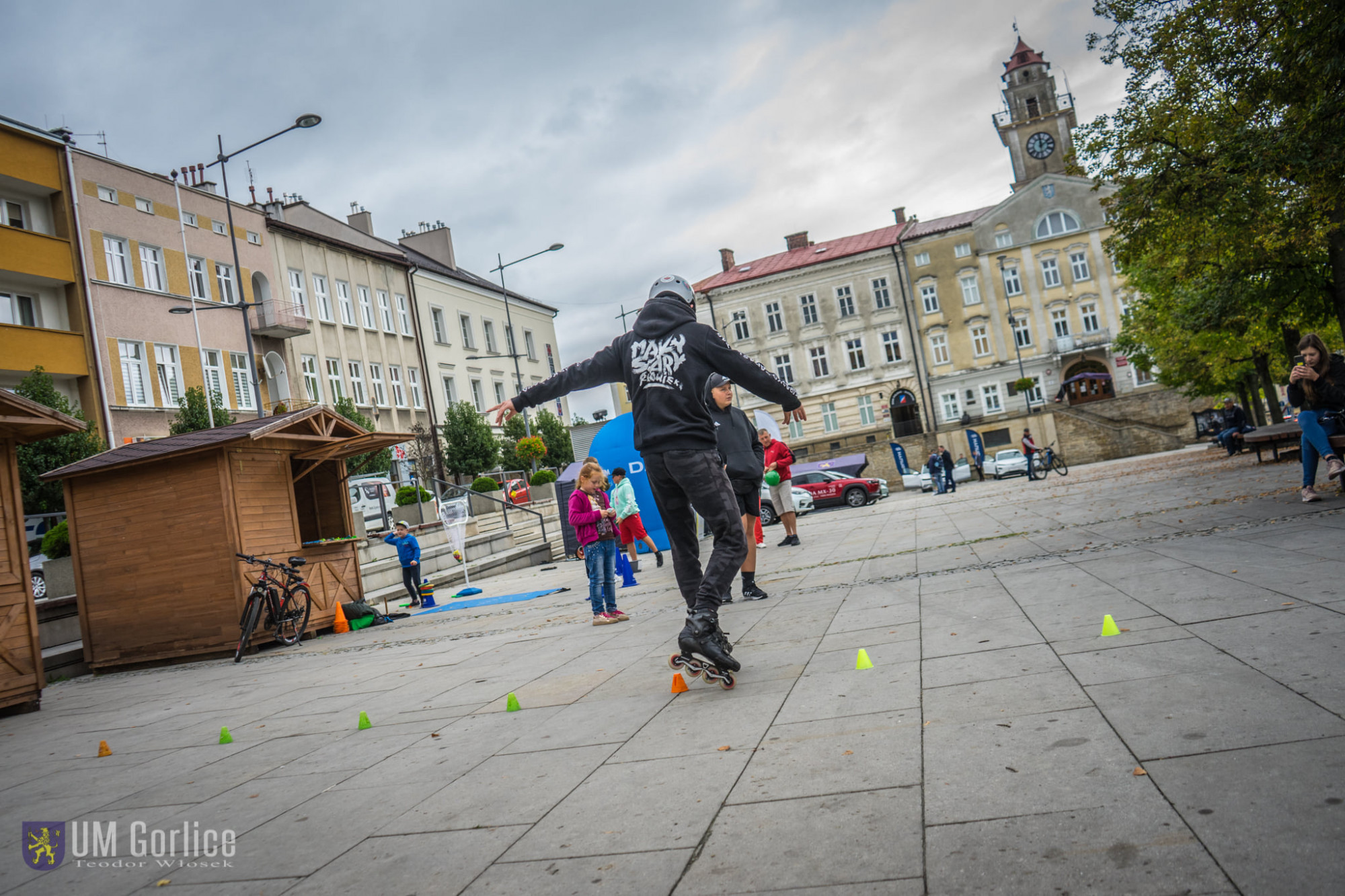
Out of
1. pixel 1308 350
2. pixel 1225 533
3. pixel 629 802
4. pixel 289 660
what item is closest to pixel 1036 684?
pixel 629 802

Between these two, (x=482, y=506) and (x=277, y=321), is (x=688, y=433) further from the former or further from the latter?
(x=277, y=321)

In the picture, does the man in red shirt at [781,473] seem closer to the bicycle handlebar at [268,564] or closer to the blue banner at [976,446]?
the bicycle handlebar at [268,564]

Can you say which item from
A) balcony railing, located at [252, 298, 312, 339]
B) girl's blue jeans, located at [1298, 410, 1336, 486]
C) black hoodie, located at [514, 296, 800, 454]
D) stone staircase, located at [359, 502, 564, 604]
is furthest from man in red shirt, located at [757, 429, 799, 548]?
balcony railing, located at [252, 298, 312, 339]

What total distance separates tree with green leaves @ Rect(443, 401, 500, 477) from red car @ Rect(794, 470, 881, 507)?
1363 centimetres

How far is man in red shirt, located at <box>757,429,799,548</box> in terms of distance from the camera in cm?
1434

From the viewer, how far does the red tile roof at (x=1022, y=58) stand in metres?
61.9

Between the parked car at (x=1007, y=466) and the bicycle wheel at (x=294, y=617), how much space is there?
34.2 metres

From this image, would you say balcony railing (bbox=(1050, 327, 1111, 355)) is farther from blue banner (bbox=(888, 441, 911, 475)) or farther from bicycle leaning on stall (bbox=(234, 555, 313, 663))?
bicycle leaning on stall (bbox=(234, 555, 313, 663))

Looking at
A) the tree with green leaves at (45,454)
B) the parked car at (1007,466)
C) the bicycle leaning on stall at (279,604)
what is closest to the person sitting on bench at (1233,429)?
the parked car at (1007,466)

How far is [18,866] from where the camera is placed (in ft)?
11.8

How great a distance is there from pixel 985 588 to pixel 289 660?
7.97 m

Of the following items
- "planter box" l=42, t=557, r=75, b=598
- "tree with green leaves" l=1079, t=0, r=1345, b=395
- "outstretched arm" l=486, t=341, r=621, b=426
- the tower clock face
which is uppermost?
the tower clock face

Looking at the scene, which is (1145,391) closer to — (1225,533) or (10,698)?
(1225,533)

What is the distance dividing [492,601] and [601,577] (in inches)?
250
